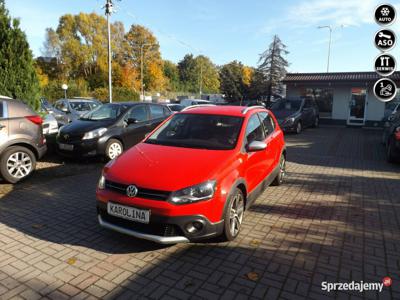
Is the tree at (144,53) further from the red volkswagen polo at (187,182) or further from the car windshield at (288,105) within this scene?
the red volkswagen polo at (187,182)

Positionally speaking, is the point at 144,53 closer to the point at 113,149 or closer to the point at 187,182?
the point at 113,149

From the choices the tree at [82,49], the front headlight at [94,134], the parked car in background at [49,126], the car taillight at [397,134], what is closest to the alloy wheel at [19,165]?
the front headlight at [94,134]

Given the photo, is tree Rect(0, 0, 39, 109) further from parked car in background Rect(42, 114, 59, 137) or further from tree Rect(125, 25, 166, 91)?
tree Rect(125, 25, 166, 91)

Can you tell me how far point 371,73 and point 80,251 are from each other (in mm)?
20856

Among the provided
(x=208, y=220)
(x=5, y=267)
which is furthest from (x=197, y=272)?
(x=5, y=267)

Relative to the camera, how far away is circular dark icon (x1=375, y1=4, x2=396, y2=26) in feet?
27.4

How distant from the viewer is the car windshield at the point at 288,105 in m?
16.1

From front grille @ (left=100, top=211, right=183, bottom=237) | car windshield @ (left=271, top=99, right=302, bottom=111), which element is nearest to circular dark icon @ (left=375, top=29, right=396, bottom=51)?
car windshield @ (left=271, top=99, right=302, bottom=111)

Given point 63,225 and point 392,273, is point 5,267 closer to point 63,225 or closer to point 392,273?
point 63,225

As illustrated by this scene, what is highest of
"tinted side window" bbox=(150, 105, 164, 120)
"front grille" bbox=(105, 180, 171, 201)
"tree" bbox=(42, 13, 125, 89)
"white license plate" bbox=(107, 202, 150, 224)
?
"tree" bbox=(42, 13, 125, 89)

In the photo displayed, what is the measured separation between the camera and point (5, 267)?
3.19 meters

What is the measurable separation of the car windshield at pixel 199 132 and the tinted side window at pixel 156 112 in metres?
4.08

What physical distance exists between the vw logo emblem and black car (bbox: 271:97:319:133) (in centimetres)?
1269

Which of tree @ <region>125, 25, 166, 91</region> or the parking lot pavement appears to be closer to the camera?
the parking lot pavement
